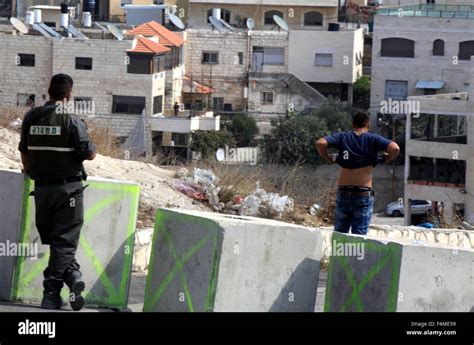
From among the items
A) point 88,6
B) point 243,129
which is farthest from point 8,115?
point 88,6

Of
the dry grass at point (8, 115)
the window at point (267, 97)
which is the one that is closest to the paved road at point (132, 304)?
the dry grass at point (8, 115)

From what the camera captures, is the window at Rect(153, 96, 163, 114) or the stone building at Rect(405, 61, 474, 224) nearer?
the stone building at Rect(405, 61, 474, 224)

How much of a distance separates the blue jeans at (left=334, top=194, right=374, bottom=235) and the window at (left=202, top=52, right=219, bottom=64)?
5362cm

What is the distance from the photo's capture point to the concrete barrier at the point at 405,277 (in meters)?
8.84

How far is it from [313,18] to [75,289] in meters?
64.1

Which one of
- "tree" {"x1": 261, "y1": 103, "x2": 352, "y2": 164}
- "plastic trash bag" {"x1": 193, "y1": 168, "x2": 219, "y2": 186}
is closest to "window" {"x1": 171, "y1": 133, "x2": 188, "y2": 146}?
"tree" {"x1": 261, "y1": 103, "x2": 352, "y2": 164}

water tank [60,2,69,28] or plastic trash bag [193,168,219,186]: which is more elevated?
water tank [60,2,69,28]

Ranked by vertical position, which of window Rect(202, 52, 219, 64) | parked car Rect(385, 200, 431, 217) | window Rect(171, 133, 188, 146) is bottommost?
parked car Rect(385, 200, 431, 217)

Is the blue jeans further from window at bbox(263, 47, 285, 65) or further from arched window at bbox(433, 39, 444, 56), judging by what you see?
window at bbox(263, 47, 285, 65)

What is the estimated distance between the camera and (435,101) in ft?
139

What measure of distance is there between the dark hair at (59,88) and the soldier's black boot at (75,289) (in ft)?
3.45

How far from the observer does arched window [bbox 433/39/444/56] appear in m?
60.8

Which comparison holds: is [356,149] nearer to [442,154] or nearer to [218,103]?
[442,154]
